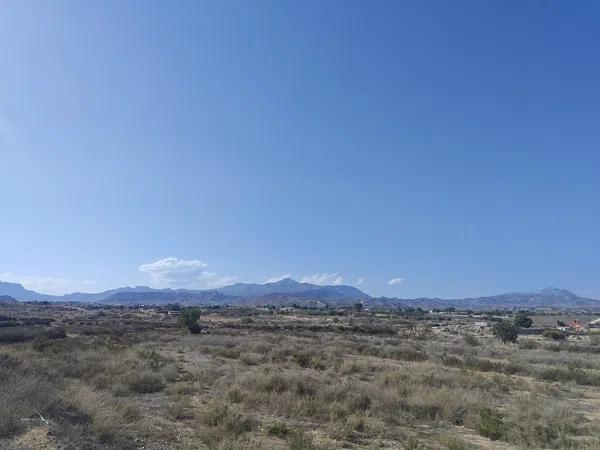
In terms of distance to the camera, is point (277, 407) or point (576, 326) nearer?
point (277, 407)

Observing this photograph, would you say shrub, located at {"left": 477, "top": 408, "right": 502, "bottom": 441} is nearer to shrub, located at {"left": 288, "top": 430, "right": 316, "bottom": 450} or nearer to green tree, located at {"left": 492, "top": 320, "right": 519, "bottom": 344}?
shrub, located at {"left": 288, "top": 430, "right": 316, "bottom": 450}

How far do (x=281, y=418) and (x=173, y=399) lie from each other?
4310mm

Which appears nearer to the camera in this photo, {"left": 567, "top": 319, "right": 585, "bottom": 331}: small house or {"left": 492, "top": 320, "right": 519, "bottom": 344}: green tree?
{"left": 492, "top": 320, "right": 519, "bottom": 344}: green tree

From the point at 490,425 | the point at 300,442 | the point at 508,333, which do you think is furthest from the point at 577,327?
the point at 300,442

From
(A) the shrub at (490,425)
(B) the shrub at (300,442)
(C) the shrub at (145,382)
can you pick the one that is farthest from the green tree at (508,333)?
(B) the shrub at (300,442)

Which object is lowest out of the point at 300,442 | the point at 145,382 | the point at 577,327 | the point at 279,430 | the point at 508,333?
the point at 577,327

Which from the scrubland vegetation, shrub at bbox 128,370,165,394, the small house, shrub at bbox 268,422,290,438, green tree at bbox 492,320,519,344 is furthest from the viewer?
the small house

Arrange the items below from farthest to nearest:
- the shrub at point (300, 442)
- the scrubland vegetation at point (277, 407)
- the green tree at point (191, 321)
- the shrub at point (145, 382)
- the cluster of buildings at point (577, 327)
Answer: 1. the cluster of buildings at point (577, 327)
2. the green tree at point (191, 321)
3. the shrub at point (145, 382)
4. the scrubland vegetation at point (277, 407)
5. the shrub at point (300, 442)

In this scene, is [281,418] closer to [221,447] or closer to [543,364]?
[221,447]

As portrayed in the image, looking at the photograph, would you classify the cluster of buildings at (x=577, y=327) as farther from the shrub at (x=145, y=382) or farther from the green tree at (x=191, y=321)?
the shrub at (x=145, y=382)

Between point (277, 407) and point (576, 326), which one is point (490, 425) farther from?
point (576, 326)

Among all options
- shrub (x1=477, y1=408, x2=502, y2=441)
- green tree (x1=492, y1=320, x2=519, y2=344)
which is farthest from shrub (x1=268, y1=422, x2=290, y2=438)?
green tree (x1=492, y1=320, x2=519, y2=344)

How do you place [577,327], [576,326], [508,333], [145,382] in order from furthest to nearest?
[576,326] → [577,327] → [508,333] → [145,382]

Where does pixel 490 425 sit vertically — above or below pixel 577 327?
above
